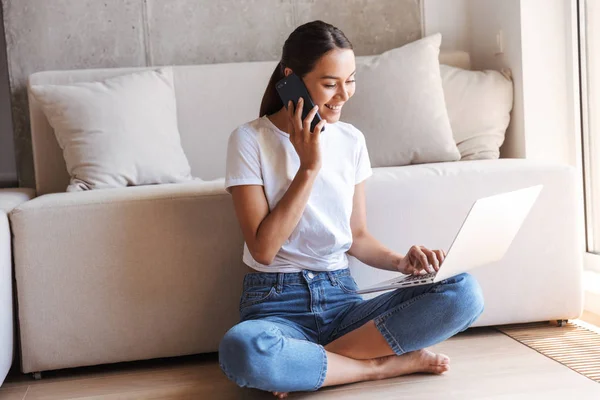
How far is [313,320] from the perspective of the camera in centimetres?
201

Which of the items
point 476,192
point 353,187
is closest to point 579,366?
point 476,192

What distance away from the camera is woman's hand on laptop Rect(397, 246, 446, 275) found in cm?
193

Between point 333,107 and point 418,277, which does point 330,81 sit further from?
point 418,277

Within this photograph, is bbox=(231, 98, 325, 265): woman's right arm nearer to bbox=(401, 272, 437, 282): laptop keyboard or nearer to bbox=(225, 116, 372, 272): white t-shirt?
bbox=(225, 116, 372, 272): white t-shirt

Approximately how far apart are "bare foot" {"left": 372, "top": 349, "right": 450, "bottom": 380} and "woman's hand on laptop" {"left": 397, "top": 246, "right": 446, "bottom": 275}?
0.76ft

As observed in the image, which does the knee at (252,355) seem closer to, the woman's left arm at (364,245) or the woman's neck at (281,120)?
the woman's left arm at (364,245)

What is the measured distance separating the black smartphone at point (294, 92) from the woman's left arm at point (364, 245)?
334 millimetres

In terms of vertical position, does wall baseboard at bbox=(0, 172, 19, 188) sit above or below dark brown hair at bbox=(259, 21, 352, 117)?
below

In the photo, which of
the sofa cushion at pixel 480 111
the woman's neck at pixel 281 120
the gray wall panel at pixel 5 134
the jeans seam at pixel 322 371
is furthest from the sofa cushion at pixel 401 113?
the gray wall panel at pixel 5 134

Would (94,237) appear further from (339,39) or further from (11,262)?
(339,39)

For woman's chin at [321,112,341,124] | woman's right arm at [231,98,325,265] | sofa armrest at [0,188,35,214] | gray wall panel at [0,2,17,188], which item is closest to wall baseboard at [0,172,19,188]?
gray wall panel at [0,2,17,188]

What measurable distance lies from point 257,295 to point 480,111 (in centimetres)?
133

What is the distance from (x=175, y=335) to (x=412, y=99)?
1.17m

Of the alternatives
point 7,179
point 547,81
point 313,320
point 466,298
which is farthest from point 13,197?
point 547,81
